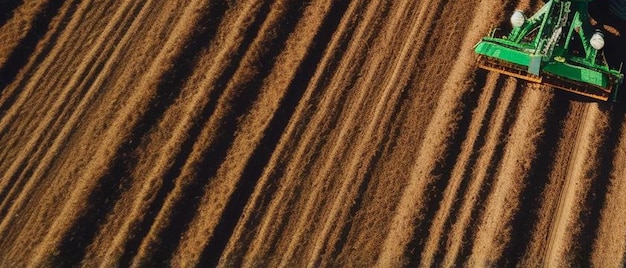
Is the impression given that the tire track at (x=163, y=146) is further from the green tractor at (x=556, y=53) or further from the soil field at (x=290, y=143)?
the green tractor at (x=556, y=53)

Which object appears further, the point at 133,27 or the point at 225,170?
the point at 133,27

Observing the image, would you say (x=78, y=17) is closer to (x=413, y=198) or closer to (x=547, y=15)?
(x=413, y=198)

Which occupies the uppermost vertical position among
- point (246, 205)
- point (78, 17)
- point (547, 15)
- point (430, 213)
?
point (547, 15)

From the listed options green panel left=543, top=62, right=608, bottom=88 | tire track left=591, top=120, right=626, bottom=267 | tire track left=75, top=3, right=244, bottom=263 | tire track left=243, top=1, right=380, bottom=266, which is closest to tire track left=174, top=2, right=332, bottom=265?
tire track left=243, top=1, right=380, bottom=266

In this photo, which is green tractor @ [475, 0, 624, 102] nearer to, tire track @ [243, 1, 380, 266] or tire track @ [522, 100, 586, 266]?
tire track @ [522, 100, 586, 266]

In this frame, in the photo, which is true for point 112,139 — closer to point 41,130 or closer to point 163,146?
point 163,146

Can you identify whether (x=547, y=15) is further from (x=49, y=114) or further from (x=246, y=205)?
(x=49, y=114)

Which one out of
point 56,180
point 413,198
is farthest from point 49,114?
point 413,198

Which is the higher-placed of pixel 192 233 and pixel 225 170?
pixel 225 170

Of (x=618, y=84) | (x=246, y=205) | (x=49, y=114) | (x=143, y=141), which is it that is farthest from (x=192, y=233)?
(x=618, y=84)
